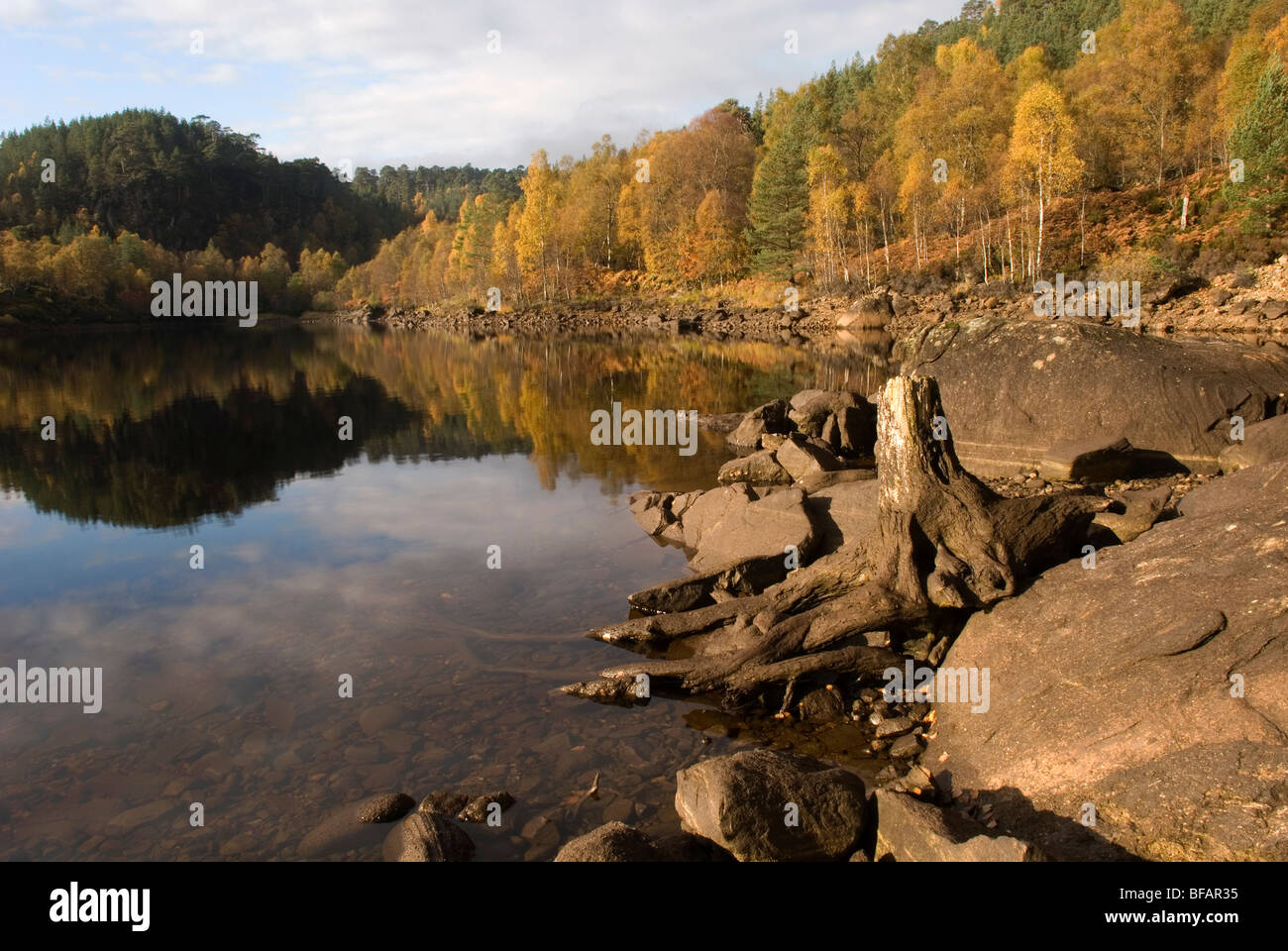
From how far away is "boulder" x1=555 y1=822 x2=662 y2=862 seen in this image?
20.4ft

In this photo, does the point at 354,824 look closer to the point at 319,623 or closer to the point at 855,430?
the point at 319,623

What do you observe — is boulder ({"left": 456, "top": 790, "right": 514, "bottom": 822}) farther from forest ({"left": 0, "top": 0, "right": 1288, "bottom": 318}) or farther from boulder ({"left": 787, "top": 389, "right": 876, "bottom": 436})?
forest ({"left": 0, "top": 0, "right": 1288, "bottom": 318})

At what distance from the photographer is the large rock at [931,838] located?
18.0 ft

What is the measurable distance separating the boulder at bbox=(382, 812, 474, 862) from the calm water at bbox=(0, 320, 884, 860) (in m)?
0.24

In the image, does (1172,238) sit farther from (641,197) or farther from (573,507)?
(641,197)

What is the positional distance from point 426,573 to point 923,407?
29.3ft

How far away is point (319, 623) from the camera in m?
12.5

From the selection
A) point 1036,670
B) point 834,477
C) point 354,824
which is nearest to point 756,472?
point 834,477

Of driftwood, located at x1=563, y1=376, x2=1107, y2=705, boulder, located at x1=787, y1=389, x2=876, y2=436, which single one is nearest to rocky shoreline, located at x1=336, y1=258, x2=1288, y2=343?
boulder, located at x1=787, y1=389, x2=876, y2=436

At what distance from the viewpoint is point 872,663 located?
9539 mm

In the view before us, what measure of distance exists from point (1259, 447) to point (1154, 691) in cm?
808

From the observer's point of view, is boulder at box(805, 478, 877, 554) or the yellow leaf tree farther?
the yellow leaf tree

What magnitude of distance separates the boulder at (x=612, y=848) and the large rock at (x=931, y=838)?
69.9 inches

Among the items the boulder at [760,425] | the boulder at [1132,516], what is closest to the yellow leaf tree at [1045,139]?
the boulder at [760,425]
